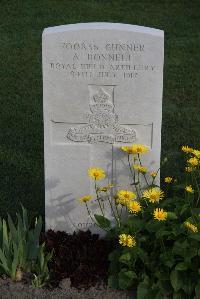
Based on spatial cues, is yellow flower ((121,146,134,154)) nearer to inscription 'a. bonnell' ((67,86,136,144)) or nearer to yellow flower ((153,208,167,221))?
inscription 'a. bonnell' ((67,86,136,144))

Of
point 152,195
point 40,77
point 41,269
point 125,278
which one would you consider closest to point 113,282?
point 125,278

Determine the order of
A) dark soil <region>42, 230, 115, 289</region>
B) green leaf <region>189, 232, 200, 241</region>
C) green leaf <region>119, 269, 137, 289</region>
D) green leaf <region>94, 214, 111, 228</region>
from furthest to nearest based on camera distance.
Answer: green leaf <region>94, 214, 111, 228</region>
dark soil <region>42, 230, 115, 289</region>
green leaf <region>119, 269, 137, 289</region>
green leaf <region>189, 232, 200, 241</region>

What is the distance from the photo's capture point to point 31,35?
10.0 meters

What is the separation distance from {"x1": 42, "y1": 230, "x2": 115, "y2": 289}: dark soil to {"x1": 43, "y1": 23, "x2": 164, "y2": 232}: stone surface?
17 centimetres

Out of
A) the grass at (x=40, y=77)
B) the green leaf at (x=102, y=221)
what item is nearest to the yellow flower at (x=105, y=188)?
the green leaf at (x=102, y=221)

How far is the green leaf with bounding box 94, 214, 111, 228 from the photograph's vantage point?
13.7ft

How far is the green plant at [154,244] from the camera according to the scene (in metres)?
3.81

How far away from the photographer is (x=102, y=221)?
4180 millimetres

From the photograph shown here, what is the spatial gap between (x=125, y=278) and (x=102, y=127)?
101cm

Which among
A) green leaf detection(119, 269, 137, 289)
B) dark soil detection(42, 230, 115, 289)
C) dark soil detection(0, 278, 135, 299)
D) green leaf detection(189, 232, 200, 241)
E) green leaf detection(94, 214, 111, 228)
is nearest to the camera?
green leaf detection(189, 232, 200, 241)

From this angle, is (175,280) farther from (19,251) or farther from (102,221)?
(19,251)

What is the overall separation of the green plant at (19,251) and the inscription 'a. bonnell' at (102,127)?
67cm

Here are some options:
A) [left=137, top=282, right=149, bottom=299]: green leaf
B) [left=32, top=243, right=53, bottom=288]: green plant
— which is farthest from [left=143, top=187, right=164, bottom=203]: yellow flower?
[left=32, top=243, right=53, bottom=288]: green plant

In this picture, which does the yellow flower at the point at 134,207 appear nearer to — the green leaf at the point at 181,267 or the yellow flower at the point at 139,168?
the yellow flower at the point at 139,168
